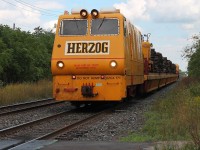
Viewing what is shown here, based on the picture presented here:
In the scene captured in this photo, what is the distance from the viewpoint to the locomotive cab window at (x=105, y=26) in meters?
16.1

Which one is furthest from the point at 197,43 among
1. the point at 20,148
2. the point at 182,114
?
the point at 20,148

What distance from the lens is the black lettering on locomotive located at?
15656 mm

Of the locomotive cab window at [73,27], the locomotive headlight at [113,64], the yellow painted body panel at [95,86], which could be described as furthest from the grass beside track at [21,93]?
the locomotive headlight at [113,64]

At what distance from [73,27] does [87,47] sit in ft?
3.64

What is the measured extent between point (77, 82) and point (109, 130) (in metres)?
4.54

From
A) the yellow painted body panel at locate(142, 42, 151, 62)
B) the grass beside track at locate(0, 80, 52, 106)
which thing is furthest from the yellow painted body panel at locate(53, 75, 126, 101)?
the yellow painted body panel at locate(142, 42, 151, 62)

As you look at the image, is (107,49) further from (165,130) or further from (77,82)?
(165,130)

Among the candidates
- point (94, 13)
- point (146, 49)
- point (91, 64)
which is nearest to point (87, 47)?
point (91, 64)

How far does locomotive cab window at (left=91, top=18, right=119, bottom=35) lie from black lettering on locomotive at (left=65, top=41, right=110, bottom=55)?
0.45 metres

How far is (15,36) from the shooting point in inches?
1481

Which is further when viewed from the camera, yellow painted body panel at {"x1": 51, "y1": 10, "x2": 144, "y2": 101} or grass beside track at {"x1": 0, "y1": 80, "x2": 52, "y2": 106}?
grass beside track at {"x1": 0, "y1": 80, "x2": 52, "y2": 106}

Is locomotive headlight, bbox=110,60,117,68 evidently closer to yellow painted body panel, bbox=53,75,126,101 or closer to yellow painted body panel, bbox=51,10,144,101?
yellow painted body panel, bbox=51,10,144,101

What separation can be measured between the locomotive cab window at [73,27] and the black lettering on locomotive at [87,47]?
1.53ft

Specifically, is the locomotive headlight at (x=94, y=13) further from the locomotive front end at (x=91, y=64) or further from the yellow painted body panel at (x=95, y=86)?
the yellow painted body panel at (x=95, y=86)
